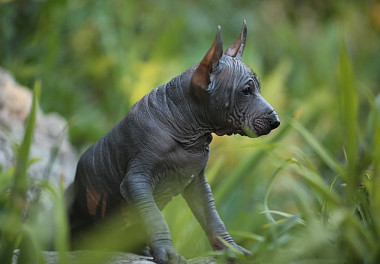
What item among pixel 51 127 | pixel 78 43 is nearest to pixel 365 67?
pixel 78 43

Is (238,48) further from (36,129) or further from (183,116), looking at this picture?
(36,129)

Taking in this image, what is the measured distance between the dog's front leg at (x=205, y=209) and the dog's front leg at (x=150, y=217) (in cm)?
24

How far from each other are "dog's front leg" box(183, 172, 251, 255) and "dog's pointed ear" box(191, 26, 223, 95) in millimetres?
394

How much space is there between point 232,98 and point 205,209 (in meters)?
0.48

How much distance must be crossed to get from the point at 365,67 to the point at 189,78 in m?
6.10

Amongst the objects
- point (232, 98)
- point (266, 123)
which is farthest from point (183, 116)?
point (266, 123)

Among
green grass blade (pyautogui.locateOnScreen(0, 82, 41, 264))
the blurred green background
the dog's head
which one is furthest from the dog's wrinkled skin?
green grass blade (pyautogui.locateOnScreen(0, 82, 41, 264))

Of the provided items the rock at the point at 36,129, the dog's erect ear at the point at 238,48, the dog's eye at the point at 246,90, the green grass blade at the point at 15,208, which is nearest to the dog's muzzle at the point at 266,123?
the dog's eye at the point at 246,90

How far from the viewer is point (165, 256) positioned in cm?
180

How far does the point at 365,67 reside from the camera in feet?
24.5

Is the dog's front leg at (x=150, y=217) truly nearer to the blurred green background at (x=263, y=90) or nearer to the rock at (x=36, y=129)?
the blurred green background at (x=263, y=90)

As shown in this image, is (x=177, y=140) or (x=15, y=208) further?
(x=177, y=140)

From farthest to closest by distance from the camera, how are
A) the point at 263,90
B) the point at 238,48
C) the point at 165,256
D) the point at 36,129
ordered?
the point at 263,90 < the point at 36,129 < the point at 238,48 < the point at 165,256

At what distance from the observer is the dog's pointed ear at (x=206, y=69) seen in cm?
179
